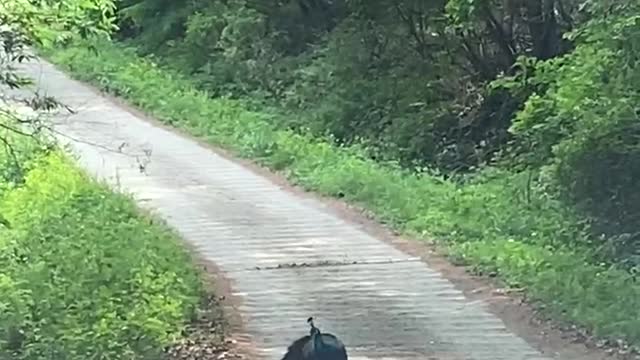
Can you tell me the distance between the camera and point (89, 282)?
11000 mm

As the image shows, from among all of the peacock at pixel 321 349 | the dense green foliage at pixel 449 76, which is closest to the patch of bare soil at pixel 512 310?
the dense green foliage at pixel 449 76

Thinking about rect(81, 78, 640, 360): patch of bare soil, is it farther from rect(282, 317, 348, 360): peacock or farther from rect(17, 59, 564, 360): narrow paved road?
rect(282, 317, 348, 360): peacock

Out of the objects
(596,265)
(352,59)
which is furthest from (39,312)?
(352,59)

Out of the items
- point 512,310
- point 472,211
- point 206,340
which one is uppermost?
point 472,211

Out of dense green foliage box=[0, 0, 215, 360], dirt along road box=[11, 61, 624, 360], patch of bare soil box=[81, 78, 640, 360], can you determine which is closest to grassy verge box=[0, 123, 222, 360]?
dense green foliage box=[0, 0, 215, 360]

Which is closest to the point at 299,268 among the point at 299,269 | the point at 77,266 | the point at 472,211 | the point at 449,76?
the point at 299,269

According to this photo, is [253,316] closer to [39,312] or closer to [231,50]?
[39,312]

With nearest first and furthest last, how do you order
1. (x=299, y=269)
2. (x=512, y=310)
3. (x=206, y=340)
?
(x=206, y=340) < (x=512, y=310) < (x=299, y=269)

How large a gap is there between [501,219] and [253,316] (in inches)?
173

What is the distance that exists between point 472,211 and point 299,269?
2.96 m

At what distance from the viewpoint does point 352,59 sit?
77.2ft

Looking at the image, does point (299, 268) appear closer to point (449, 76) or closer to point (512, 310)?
point (512, 310)

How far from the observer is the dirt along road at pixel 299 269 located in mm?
10305

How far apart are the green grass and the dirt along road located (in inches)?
24.0
